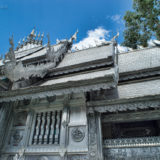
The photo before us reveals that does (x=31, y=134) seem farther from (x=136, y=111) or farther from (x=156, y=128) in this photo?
(x=156, y=128)

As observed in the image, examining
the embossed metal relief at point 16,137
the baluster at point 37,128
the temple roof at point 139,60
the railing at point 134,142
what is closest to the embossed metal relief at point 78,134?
the railing at point 134,142

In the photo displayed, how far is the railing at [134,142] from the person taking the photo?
161 inches

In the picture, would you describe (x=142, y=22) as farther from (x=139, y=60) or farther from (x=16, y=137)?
(x=16, y=137)

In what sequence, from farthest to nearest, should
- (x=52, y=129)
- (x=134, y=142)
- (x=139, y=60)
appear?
(x=139, y=60)
(x=52, y=129)
(x=134, y=142)

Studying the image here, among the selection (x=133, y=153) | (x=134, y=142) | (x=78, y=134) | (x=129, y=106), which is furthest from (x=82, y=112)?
(x=133, y=153)

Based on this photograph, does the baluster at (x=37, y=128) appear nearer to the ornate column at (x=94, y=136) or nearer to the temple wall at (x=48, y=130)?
the temple wall at (x=48, y=130)

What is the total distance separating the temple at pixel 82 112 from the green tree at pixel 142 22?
12.9 meters

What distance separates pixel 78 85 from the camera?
15.8 ft

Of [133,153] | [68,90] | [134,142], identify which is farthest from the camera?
[68,90]

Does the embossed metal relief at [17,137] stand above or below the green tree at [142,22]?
below

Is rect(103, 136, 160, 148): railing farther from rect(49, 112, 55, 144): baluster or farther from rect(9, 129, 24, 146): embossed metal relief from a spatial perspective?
rect(9, 129, 24, 146): embossed metal relief

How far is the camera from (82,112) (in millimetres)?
5066

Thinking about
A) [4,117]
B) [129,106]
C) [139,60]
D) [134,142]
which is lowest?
[134,142]

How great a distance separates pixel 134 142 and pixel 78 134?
1.78m
